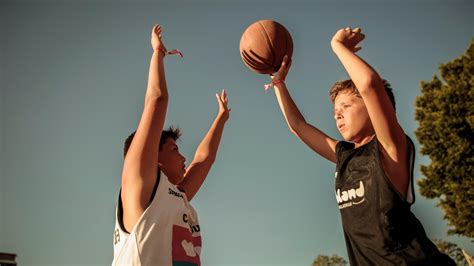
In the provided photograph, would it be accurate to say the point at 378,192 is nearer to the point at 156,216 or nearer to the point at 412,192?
the point at 412,192

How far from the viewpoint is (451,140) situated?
2222 cm

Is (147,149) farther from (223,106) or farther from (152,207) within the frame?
(223,106)

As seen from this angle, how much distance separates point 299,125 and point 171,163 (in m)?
1.37

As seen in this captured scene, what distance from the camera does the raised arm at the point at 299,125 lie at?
5238mm

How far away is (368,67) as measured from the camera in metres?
4.19

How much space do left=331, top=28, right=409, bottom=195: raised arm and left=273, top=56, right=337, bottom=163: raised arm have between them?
0.95 m

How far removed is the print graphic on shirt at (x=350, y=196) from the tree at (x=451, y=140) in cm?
1896

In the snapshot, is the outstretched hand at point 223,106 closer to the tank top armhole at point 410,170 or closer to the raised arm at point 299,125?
the raised arm at point 299,125

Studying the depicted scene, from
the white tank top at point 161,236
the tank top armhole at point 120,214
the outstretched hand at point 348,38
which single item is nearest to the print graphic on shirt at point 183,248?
the white tank top at point 161,236

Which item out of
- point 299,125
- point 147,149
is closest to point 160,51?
point 147,149

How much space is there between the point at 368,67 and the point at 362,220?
1206 mm

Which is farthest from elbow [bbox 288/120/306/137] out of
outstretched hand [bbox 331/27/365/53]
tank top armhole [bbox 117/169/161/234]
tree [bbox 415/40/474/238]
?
tree [bbox 415/40/474/238]

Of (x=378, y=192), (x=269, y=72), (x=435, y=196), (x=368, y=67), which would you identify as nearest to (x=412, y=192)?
(x=378, y=192)

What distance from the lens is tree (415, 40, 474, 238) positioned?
22031 millimetres
